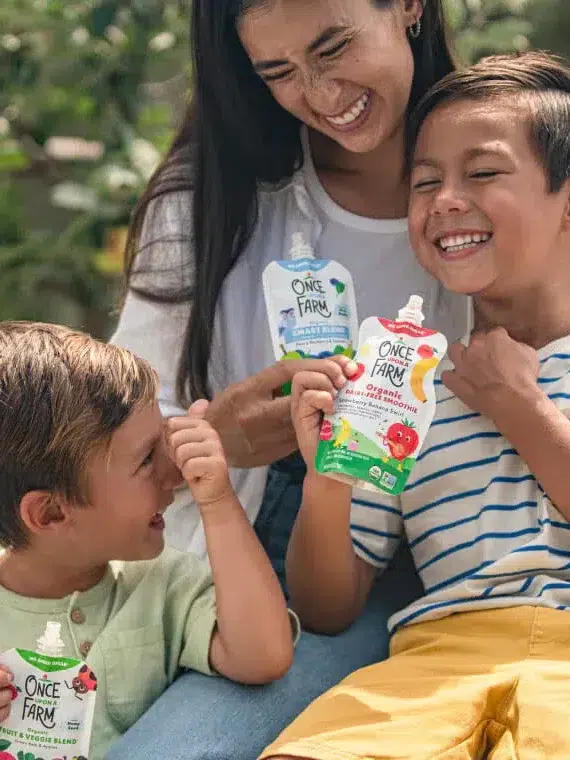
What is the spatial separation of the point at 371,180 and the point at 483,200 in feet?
1.19

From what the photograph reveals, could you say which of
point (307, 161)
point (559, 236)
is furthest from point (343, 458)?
point (307, 161)

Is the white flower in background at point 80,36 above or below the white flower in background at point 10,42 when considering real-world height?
above

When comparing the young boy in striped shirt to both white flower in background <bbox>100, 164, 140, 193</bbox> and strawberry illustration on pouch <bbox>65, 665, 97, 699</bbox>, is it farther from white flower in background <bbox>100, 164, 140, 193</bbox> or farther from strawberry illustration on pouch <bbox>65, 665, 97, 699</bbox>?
white flower in background <bbox>100, 164, 140, 193</bbox>

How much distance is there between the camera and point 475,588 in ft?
5.65

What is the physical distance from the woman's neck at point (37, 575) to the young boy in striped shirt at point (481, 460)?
35 cm

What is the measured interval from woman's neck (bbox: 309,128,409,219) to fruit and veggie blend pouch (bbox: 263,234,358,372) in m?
0.31

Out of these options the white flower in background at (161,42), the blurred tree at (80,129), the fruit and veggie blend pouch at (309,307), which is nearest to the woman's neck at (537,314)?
the fruit and veggie blend pouch at (309,307)

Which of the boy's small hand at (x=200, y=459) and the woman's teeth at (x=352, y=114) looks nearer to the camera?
the boy's small hand at (x=200, y=459)

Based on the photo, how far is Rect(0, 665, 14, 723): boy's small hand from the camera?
1.44m

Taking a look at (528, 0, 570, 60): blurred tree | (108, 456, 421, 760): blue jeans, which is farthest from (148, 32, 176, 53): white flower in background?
(108, 456, 421, 760): blue jeans

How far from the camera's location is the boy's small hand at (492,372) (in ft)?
5.67

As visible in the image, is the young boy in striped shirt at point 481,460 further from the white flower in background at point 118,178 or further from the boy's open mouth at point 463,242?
the white flower in background at point 118,178

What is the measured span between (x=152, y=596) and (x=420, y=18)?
1.00m

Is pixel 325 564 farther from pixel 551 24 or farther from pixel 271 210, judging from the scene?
pixel 551 24
